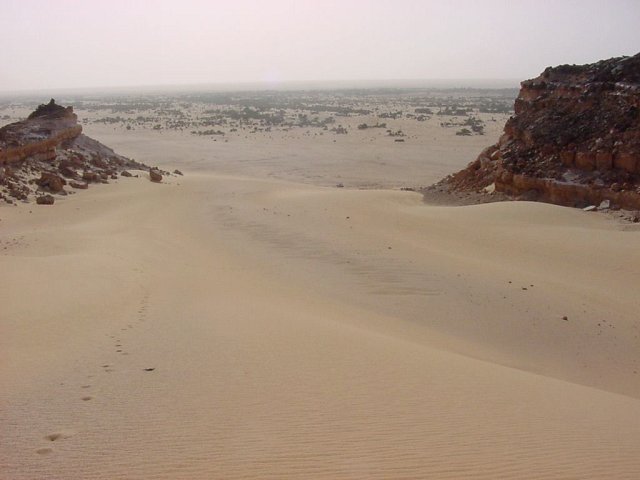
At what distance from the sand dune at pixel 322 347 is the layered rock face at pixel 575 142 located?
1.56 metres

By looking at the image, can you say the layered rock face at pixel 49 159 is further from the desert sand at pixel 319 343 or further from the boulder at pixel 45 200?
the desert sand at pixel 319 343

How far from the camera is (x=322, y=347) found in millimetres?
6215

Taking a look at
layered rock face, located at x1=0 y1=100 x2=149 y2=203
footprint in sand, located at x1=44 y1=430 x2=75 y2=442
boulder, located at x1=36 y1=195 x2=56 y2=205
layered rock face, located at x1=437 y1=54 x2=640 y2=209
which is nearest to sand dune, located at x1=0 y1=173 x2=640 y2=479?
footprint in sand, located at x1=44 y1=430 x2=75 y2=442

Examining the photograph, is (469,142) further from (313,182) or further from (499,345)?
(499,345)

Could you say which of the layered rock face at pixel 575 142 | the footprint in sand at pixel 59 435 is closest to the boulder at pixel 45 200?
the layered rock face at pixel 575 142

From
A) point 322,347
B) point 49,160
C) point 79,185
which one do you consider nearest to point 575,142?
point 322,347

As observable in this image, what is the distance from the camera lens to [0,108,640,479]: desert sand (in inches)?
149

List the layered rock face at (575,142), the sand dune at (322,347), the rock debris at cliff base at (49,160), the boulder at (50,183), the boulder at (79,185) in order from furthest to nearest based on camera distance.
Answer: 1. the boulder at (79,185)
2. the boulder at (50,183)
3. the rock debris at cliff base at (49,160)
4. the layered rock face at (575,142)
5. the sand dune at (322,347)

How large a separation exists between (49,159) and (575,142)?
1783cm

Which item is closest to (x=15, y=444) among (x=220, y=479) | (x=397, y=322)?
(x=220, y=479)

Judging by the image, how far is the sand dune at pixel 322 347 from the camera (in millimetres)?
3768

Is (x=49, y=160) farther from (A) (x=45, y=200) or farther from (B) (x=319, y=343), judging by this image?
(B) (x=319, y=343)

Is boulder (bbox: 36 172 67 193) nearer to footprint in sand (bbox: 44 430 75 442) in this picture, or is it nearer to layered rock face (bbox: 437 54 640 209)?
layered rock face (bbox: 437 54 640 209)

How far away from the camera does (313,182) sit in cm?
2881
